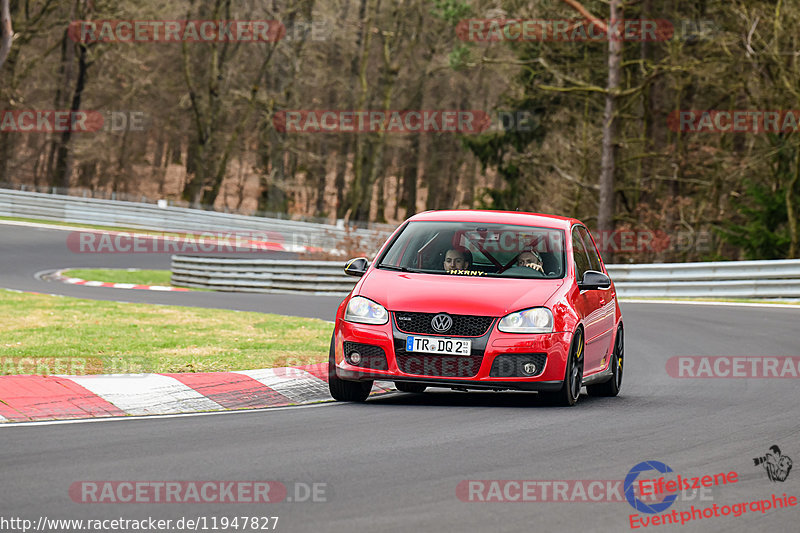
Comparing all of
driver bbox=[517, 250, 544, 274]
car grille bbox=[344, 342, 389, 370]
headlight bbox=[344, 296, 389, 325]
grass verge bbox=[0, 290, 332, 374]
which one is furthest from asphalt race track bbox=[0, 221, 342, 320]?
car grille bbox=[344, 342, 389, 370]

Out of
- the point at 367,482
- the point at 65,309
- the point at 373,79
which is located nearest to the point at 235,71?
the point at 373,79

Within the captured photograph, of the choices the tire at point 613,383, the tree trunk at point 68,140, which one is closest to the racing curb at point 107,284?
the tire at point 613,383

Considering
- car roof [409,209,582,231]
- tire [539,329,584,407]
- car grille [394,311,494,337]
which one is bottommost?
tire [539,329,584,407]

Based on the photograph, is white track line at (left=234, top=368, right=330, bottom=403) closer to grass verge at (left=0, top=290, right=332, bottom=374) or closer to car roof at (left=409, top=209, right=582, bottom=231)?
grass verge at (left=0, top=290, right=332, bottom=374)

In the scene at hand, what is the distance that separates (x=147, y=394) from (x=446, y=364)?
2353 mm

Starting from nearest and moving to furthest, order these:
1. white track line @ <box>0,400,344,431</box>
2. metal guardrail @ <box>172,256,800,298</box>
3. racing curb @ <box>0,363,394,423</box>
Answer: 1. white track line @ <box>0,400,344,431</box>
2. racing curb @ <box>0,363,394,423</box>
3. metal guardrail @ <box>172,256,800,298</box>

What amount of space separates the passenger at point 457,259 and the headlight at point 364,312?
1022 millimetres

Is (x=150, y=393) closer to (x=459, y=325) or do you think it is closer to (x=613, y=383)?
(x=459, y=325)

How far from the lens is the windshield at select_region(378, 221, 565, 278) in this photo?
10023 mm

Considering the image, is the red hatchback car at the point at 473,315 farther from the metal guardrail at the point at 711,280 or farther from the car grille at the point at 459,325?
the metal guardrail at the point at 711,280

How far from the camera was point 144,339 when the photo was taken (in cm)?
1300

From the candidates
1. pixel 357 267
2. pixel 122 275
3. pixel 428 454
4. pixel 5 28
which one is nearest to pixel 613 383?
pixel 357 267

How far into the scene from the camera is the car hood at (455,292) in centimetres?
905

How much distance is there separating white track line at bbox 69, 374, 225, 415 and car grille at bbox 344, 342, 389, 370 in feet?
3.77
